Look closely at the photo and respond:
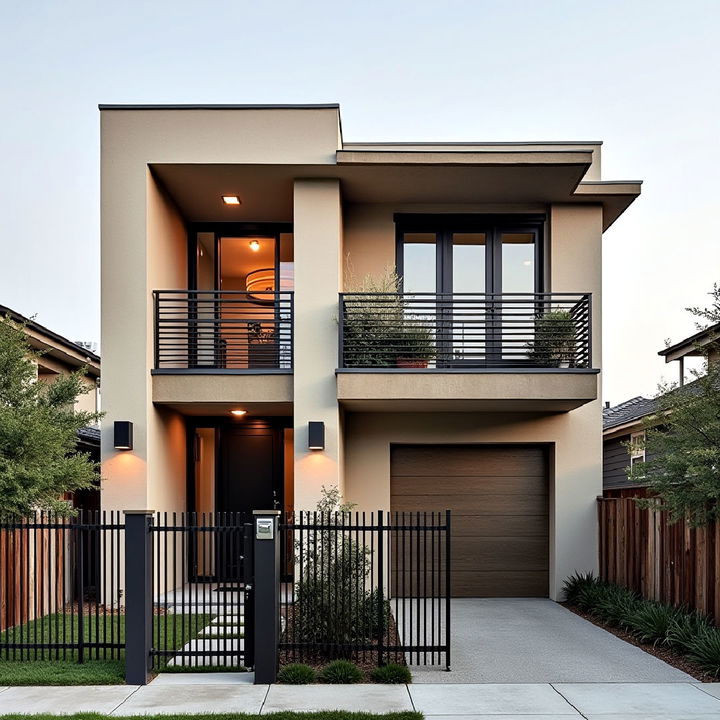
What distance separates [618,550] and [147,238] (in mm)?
8731

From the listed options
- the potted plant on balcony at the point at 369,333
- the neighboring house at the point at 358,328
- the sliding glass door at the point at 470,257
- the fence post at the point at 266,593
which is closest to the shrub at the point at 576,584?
the neighboring house at the point at 358,328

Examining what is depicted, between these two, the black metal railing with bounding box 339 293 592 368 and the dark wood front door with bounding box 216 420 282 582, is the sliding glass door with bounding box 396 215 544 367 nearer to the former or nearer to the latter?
the black metal railing with bounding box 339 293 592 368

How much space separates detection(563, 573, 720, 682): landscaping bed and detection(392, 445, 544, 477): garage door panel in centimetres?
224

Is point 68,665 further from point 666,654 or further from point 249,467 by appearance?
point 666,654

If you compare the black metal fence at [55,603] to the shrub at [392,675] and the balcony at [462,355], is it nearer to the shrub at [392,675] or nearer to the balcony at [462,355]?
the shrub at [392,675]

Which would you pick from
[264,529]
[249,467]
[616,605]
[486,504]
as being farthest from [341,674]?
[249,467]

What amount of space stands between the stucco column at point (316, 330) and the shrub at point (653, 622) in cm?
473

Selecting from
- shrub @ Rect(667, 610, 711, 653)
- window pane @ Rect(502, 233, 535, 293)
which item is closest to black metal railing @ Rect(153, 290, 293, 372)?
window pane @ Rect(502, 233, 535, 293)

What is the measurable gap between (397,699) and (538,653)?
2.71 m

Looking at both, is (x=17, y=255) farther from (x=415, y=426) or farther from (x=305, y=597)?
(x=305, y=597)

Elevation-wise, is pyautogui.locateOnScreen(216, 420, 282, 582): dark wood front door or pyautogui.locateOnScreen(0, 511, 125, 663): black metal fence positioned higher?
pyautogui.locateOnScreen(216, 420, 282, 582): dark wood front door

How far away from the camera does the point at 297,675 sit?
7965mm

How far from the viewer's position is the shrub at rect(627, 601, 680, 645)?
375 inches

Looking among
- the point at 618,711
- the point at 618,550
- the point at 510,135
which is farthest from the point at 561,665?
the point at 510,135
